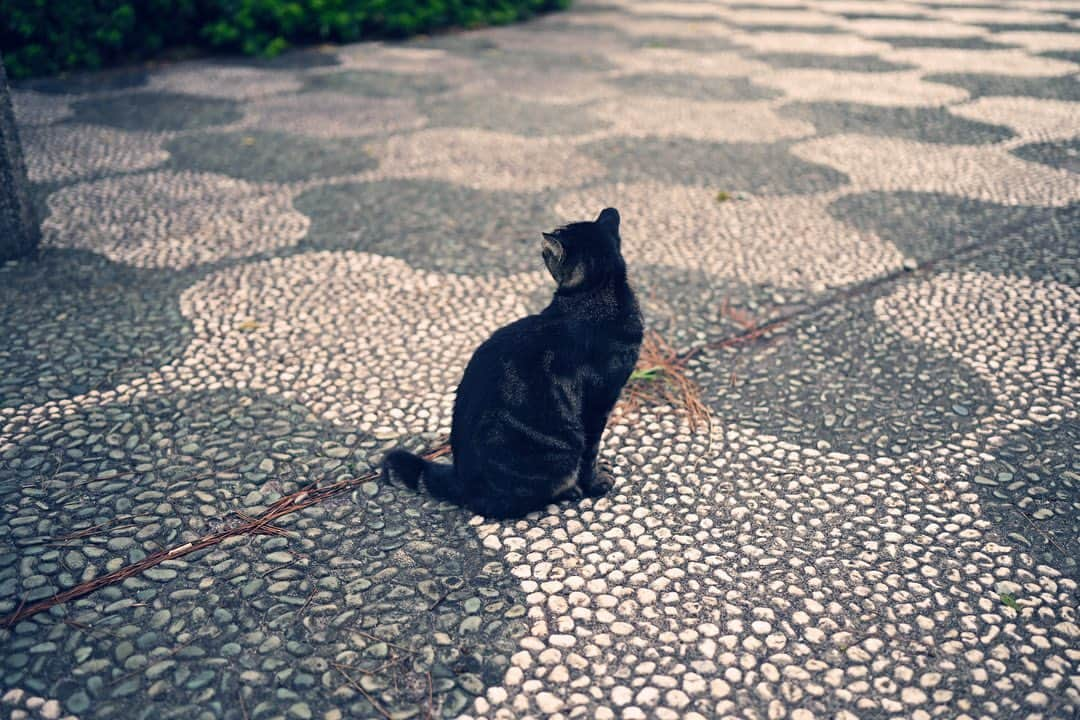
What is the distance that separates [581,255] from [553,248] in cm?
7

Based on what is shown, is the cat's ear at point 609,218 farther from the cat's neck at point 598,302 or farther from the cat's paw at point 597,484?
the cat's paw at point 597,484

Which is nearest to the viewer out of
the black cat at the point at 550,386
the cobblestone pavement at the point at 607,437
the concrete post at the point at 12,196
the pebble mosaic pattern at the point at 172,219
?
the cobblestone pavement at the point at 607,437

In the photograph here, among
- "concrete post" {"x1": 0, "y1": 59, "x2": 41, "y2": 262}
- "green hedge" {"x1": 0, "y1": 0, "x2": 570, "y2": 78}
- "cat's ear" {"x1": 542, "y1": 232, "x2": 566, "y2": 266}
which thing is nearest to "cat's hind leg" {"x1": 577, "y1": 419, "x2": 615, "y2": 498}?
"cat's ear" {"x1": 542, "y1": 232, "x2": 566, "y2": 266}

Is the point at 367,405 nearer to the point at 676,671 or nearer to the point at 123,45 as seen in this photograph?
the point at 676,671

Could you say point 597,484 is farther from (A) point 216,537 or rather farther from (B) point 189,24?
(B) point 189,24

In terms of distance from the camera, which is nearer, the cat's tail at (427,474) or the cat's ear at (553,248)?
the cat's ear at (553,248)

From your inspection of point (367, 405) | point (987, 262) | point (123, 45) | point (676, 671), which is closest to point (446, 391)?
point (367, 405)

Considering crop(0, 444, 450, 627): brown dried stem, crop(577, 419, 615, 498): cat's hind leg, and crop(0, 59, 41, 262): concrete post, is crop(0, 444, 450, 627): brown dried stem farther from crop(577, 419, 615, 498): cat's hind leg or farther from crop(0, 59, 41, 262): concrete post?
crop(0, 59, 41, 262): concrete post

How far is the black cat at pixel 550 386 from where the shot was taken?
192cm

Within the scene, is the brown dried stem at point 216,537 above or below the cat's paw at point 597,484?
below

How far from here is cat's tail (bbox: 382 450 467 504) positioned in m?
2.06

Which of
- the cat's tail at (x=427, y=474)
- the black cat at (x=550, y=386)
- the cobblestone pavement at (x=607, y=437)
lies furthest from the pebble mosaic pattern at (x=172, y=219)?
the black cat at (x=550, y=386)

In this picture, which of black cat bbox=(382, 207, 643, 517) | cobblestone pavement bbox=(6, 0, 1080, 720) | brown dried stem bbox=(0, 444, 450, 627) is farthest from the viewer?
black cat bbox=(382, 207, 643, 517)

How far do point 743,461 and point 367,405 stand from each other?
113 cm
